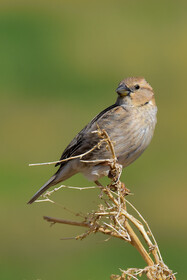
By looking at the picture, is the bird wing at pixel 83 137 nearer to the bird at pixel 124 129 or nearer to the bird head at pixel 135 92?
the bird at pixel 124 129

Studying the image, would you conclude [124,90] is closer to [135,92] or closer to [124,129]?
[135,92]

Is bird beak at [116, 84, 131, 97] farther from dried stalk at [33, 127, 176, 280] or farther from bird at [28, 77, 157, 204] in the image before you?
dried stalk at [33, 127, 176, 280]

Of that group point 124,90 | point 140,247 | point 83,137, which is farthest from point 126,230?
point 83,137

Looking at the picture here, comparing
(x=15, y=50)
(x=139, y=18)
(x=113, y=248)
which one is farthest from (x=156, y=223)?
(x=139, y=18)

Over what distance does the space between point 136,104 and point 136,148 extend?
0.33 metres

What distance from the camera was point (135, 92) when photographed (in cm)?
436

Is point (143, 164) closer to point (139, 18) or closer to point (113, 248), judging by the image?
point (113, 248)

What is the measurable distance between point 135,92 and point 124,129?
222 millimetres

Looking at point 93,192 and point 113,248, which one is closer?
point 113,248

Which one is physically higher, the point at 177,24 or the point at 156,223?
the point at 177,24

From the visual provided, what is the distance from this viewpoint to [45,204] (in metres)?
8.40

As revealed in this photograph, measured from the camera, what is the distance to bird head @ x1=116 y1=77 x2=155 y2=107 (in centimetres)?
434

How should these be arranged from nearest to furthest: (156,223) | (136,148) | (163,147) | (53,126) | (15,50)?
(136,148)
(156,223)
(163,147)
(53,126)
(15,50)

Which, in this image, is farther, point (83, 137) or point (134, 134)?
point (83, 137)
